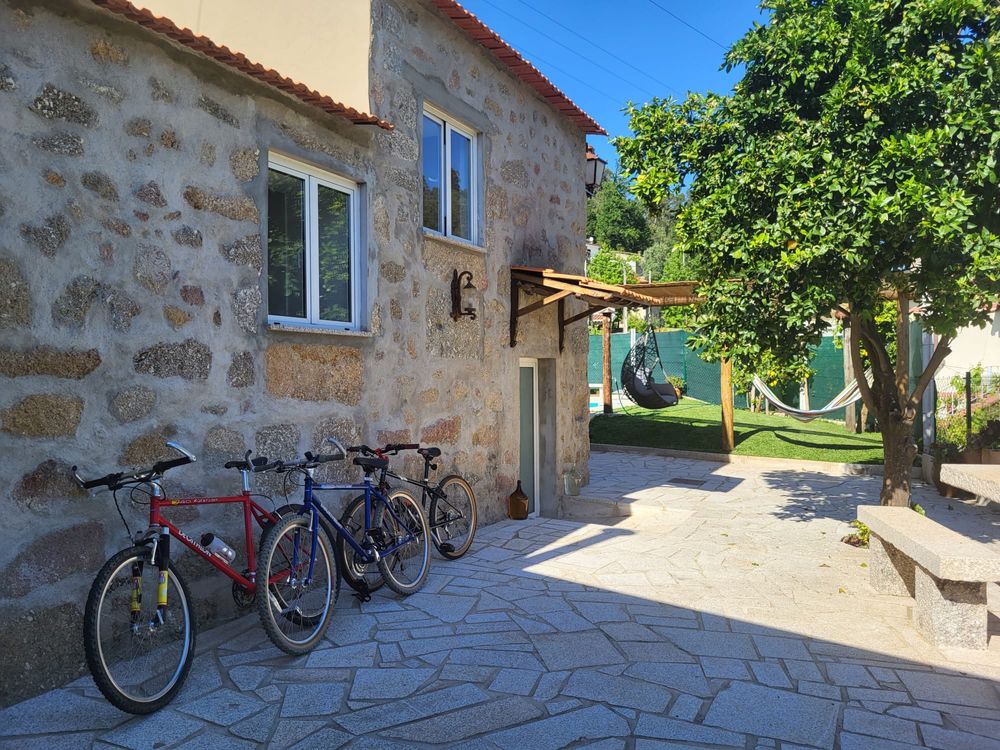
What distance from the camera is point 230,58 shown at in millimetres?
4180

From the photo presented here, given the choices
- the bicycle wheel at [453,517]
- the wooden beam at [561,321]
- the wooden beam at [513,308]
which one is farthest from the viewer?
the wooden beam at [561,321]

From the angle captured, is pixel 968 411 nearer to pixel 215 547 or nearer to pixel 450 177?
pixel 450 177

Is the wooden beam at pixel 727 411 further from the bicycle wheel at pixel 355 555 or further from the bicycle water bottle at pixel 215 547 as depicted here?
the bicycle water bottle at pixel 215 547

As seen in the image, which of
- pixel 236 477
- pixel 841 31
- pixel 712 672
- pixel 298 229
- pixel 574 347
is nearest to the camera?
pixel 712 672

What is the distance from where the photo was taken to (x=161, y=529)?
335 centimetres

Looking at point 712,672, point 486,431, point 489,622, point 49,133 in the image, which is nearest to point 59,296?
point 49,133

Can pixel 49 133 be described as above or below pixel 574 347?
above

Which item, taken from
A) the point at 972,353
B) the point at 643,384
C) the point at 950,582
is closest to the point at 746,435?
the point at 643,384

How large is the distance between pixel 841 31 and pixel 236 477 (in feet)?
17.1

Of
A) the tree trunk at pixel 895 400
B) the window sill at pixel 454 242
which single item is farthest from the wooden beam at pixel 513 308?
the tree trunk at pixel 895 400

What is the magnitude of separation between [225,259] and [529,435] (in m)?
4.79

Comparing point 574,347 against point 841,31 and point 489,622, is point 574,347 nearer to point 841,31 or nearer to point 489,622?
point 841,31

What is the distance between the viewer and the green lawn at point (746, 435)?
1216 cm

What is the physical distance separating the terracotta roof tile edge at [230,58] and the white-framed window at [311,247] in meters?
0.42
